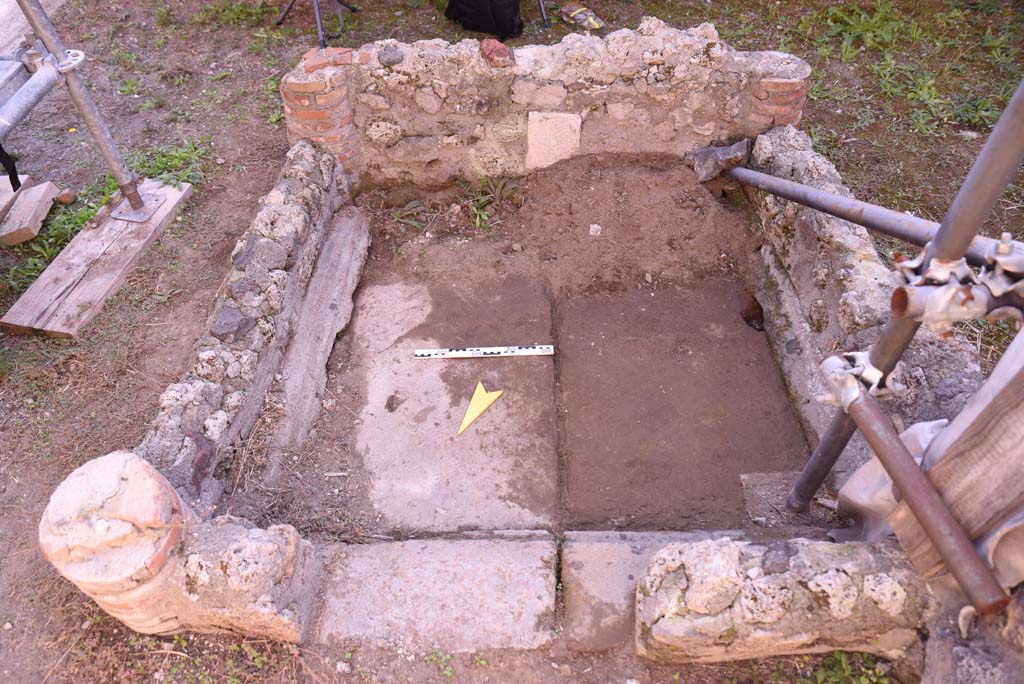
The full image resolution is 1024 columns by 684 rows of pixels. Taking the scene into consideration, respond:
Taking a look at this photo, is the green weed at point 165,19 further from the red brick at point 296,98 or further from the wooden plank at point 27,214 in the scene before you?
the red brick at point 296,98

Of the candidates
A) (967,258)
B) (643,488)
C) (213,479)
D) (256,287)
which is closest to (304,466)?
(213,479)

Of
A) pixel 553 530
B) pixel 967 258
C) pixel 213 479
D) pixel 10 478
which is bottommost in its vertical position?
pixel 553 530

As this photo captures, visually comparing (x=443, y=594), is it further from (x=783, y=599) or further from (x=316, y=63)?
(x=316, y=63)

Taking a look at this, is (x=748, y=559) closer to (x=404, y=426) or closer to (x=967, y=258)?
(x=967, y=258)

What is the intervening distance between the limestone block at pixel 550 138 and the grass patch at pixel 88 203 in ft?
7.56

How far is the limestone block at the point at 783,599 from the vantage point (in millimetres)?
2271

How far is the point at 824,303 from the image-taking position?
3.52 m

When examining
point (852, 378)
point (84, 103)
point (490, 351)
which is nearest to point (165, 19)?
point (84, 103)

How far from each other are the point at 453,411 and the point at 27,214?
3.19 metres

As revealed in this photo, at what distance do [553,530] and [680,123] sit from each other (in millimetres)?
2707

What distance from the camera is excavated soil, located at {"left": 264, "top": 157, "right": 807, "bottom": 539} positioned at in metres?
3.33

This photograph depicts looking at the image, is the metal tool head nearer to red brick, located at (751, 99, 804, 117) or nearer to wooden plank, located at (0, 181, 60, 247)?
red brick, located at (751, 99, 804, 117)

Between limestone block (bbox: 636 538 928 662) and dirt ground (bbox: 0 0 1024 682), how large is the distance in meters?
0.24

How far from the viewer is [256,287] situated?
3.59 metres
